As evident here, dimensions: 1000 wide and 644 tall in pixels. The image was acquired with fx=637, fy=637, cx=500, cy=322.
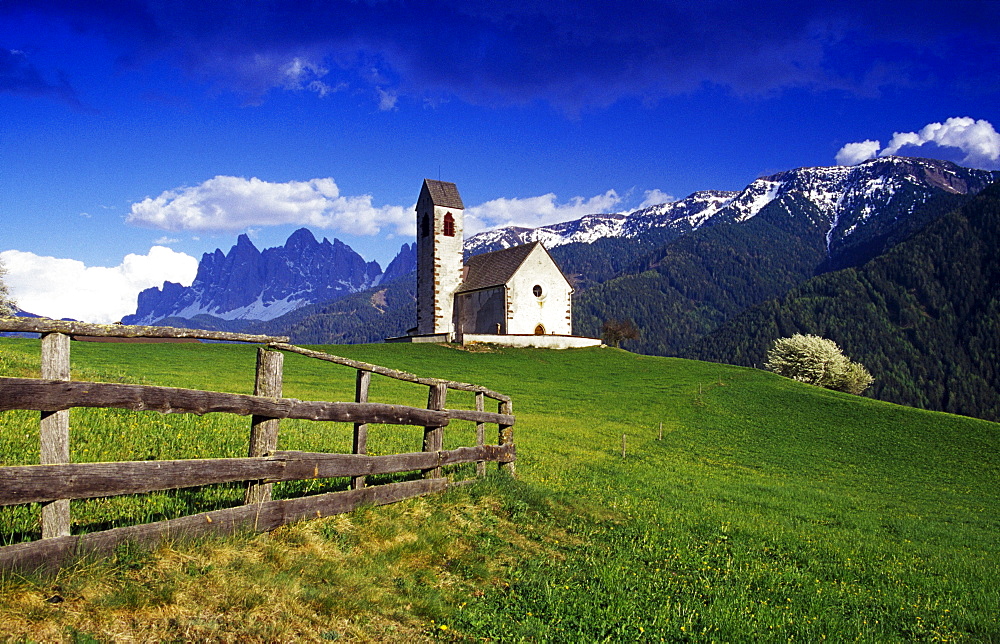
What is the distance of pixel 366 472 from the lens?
8531 millimetres

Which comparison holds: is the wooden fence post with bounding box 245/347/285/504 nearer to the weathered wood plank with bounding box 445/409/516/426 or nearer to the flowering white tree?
the weathered wood plank with bounding box 445/409/516/426

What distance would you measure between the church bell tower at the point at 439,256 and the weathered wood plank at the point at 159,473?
5974 cm

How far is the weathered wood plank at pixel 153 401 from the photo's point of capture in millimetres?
5071

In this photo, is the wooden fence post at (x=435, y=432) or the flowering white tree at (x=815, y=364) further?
the flowering white tree at (x=815, y=364)

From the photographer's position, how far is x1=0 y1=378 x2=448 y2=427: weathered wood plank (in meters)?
5.07

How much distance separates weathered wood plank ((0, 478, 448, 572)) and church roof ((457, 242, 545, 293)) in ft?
186

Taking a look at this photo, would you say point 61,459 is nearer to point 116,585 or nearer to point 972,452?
point 116,585

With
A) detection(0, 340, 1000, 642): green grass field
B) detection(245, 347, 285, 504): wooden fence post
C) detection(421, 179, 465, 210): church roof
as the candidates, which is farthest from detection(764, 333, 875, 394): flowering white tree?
detection(245, 347, 285, 504): wooden fence post

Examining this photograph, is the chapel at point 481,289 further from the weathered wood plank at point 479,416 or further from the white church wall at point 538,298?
the weathered wood plank at point 479,416

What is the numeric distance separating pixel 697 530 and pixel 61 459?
37.0ft

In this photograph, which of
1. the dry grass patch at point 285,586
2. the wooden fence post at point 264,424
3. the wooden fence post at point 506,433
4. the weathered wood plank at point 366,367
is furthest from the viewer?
the wooden fence post at point 506,433

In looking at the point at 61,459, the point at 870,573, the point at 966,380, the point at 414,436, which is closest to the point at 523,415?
the point at 414,436

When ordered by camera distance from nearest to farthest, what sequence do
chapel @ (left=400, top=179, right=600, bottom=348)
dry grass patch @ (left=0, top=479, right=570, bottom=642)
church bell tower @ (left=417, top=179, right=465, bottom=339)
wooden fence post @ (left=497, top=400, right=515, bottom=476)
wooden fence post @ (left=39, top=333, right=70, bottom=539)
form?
dry grass patch @ (left=0, top=479, right=570, bottom=642) < wooden fence post @ (left=39, top=333, right=70, bottom=539) < wooden fence post @ (left=497, top=400, right=515, bottom=476) < chapel @ (left=400, top=179, right=600, bottom=348) < church bell tower @ (left=417, top=179, right=465, bottom=339)

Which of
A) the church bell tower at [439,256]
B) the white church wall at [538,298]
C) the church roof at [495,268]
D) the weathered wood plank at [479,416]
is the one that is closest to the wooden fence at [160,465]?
the weathered wood plank at [479,416]
